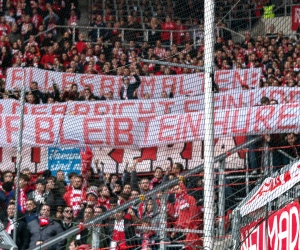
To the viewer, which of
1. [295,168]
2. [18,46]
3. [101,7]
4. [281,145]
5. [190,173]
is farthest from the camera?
[18,46]

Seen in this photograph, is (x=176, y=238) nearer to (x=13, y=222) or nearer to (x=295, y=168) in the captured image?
(x=13, y=222)

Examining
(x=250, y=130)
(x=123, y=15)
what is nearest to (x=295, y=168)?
(x=250, y=130)

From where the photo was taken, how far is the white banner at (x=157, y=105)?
509 inches

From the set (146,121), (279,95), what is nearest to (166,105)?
(146,121)

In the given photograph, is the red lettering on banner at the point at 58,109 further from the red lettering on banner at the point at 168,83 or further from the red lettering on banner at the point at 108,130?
the red lettering on banner at the point at 168,83

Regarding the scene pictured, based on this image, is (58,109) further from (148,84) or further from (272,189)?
(272,189)

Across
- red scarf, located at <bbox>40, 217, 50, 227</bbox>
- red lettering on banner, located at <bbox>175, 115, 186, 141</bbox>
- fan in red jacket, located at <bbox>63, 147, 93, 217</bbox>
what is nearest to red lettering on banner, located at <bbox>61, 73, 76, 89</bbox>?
red lettering on banner, located at <bbox>175, 115, 186, 141</bbox>

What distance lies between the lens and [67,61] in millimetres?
15750

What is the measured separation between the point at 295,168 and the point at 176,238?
11.6 ft

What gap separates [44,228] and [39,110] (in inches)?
102

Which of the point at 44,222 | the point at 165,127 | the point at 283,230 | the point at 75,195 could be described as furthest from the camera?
the point at 165,127

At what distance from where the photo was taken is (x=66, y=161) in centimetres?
1247

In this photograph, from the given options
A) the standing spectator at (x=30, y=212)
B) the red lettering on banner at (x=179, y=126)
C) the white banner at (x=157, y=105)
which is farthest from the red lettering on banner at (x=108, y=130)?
the standing spectator at (x=30, y=212)

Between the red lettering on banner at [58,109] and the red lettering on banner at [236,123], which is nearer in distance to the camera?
the red lettering on banner at [236,123]
